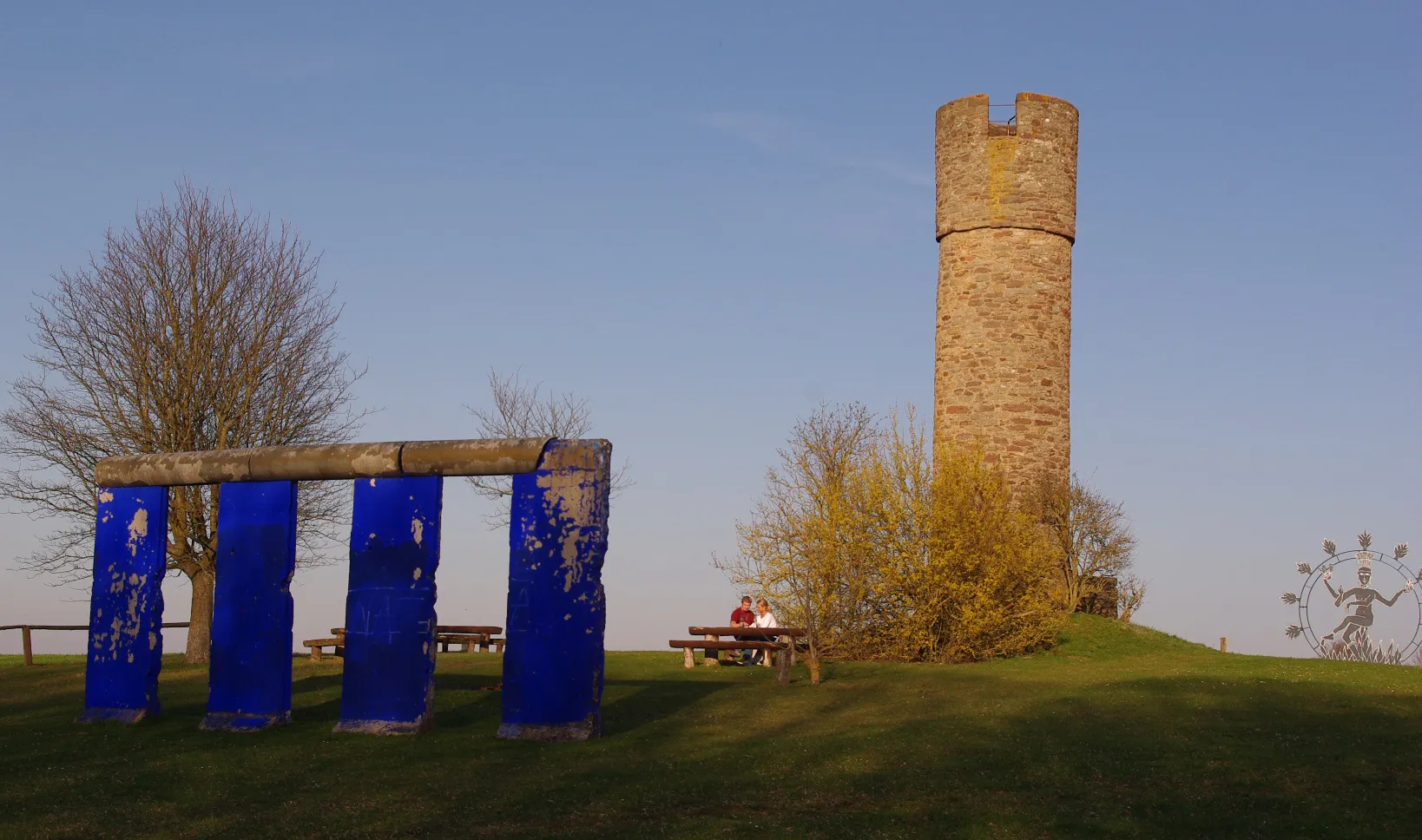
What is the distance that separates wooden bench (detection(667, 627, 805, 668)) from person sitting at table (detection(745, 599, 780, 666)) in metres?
0.14

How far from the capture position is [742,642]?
20.3 meters

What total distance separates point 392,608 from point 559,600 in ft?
5.98

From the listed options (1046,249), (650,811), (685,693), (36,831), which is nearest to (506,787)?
(650,811)

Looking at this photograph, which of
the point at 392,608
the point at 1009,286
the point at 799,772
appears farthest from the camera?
the point at 1009,286

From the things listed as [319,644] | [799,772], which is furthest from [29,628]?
[799,772]

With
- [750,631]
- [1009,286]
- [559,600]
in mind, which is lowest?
[750,631]

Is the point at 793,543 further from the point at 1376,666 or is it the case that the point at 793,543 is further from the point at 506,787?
the point at 506,787

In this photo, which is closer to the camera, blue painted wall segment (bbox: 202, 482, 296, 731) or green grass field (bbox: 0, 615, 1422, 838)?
green grass field (bbox: 0, 615, 1422, 838)

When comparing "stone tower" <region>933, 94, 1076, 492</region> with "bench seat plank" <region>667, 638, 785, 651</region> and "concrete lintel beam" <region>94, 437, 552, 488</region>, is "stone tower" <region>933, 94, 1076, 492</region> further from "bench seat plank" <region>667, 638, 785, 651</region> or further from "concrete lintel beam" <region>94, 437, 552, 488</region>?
"concrete lintel beam" <region>94, 437, 552, 488</region>

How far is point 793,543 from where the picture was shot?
2258cm

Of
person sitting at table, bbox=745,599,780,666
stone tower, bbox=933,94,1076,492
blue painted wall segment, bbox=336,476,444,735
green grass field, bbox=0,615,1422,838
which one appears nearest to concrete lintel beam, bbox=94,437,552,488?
blue painted wall segment, bbox=336,476,444,735

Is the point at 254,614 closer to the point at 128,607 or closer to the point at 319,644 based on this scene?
the point at 128,607

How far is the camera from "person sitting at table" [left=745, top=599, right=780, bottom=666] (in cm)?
2266

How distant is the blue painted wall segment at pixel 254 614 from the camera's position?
14.8 metres
